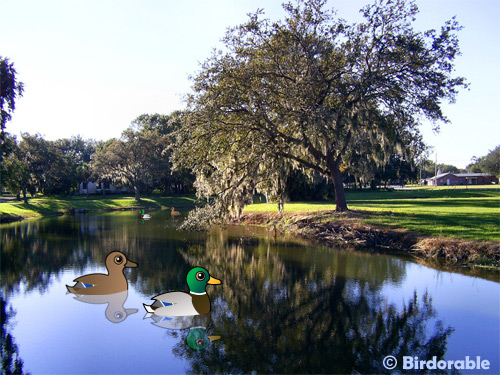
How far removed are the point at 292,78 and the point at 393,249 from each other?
9.52 meters

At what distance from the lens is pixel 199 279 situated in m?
7.30

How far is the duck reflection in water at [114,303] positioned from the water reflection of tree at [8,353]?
1.77m

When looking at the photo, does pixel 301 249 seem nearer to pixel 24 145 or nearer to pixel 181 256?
pixel 181 256

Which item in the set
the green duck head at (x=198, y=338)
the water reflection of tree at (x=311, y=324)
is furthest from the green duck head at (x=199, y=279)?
the water reflection of tree at (x=311, y=324)

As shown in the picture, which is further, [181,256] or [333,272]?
[181,256]

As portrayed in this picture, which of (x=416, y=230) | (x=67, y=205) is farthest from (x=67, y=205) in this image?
(x=416, y=230)

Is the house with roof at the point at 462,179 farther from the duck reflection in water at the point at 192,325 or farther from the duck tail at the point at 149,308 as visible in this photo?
the duck tail at the point at 149,308

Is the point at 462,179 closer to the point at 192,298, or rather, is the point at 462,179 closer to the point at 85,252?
the point at 85,252

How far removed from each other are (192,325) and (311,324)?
2.48 meters

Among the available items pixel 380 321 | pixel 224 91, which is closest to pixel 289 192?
pixel 224 91

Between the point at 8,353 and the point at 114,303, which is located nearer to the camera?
the point at 8,353

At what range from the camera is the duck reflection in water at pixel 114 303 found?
8.79 metres

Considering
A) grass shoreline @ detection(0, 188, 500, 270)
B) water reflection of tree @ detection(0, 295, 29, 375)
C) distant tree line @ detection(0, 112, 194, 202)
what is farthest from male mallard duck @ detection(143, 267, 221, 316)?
distant tree line @ detection(0, 112, 194, 202)

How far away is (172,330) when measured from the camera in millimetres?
8125
